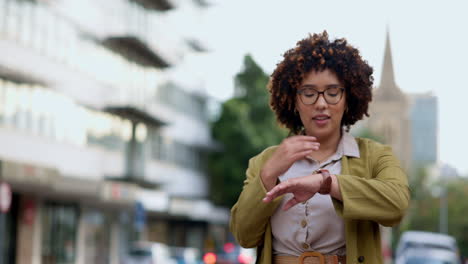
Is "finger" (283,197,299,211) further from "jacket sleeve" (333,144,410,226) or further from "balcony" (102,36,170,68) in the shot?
"balcony" (102,36,170,68)

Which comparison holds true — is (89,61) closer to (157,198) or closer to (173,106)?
(157,198)

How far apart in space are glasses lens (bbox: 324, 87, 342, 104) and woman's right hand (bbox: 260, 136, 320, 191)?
308 mm

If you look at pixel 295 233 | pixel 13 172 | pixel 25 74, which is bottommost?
pixel 295 233

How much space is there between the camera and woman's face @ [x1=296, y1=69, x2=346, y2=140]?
312cm

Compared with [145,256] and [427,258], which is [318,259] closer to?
[427,258]

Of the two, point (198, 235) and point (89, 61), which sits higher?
point (89, 61)

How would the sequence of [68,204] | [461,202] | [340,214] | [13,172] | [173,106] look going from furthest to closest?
[461,202] → [173,106] → [68,204] → [13,172] → [340,214]

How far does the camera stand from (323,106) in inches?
122

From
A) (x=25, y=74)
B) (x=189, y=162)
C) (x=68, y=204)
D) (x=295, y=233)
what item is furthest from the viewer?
(x=189, y=162)

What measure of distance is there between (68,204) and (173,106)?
53.5ft

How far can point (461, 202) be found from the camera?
90312 millimetres

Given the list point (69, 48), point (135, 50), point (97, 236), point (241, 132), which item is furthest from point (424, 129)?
point (69, 48)

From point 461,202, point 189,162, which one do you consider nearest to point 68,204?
point 189,162

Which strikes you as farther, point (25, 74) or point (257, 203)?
point (25, 74)
